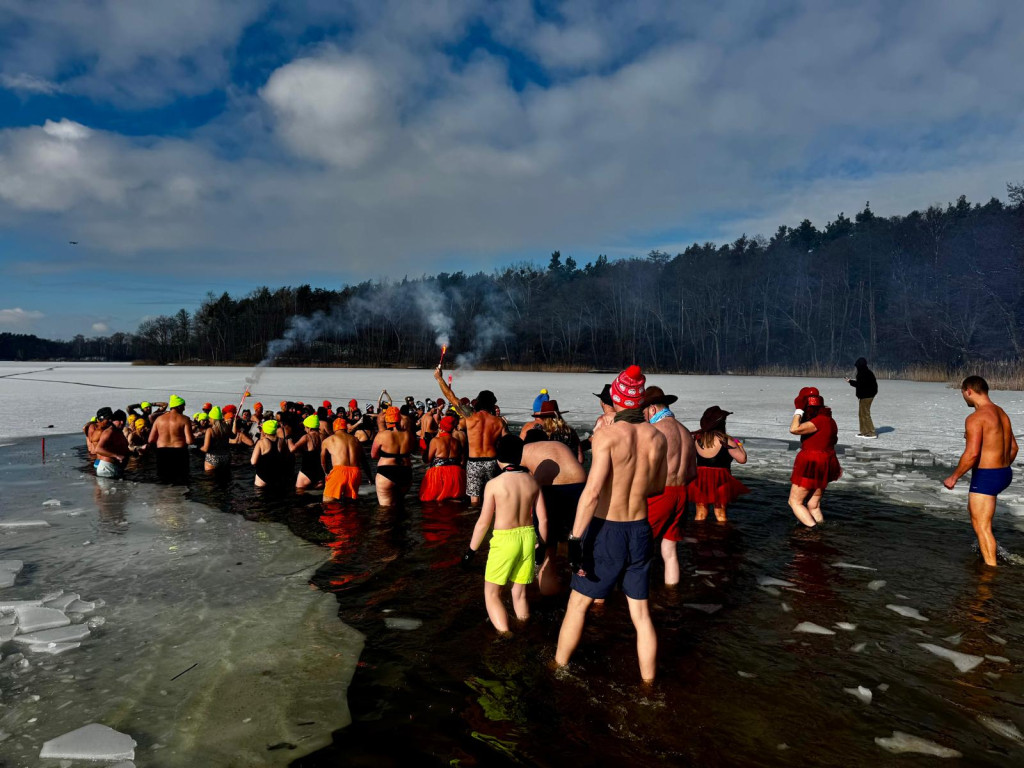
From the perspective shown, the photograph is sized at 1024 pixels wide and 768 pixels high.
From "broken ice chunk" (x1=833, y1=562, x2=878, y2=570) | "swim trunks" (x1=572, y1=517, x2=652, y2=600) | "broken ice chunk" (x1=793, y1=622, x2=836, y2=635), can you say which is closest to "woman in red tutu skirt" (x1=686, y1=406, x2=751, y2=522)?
"broken ice chunk" (x1=833, y1=562, x2=878, y2=570)

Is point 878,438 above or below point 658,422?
below

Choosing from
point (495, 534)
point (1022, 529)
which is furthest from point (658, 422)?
point (1022, 529)

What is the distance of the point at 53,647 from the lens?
437 centimetres

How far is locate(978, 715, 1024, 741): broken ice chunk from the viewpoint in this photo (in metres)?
3.36

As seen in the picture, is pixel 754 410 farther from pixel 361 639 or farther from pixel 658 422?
pixel 361 639

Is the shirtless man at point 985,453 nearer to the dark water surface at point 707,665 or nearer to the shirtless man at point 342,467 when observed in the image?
the dark water surface at point 707,665

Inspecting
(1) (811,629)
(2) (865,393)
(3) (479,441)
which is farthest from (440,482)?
(2) (865,393)

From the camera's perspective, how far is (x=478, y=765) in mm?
3150

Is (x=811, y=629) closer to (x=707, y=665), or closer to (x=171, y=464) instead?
Answer: (x=707, y=665)

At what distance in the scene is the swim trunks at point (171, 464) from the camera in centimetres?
1041

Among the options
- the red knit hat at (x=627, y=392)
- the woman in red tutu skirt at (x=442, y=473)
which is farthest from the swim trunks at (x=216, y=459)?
the red knit hat at (x=627, y=392)

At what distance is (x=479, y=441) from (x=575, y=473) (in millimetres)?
→ 3023

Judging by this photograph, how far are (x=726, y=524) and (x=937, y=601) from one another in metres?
2.80

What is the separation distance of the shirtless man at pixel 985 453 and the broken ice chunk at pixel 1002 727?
2.73 meters
